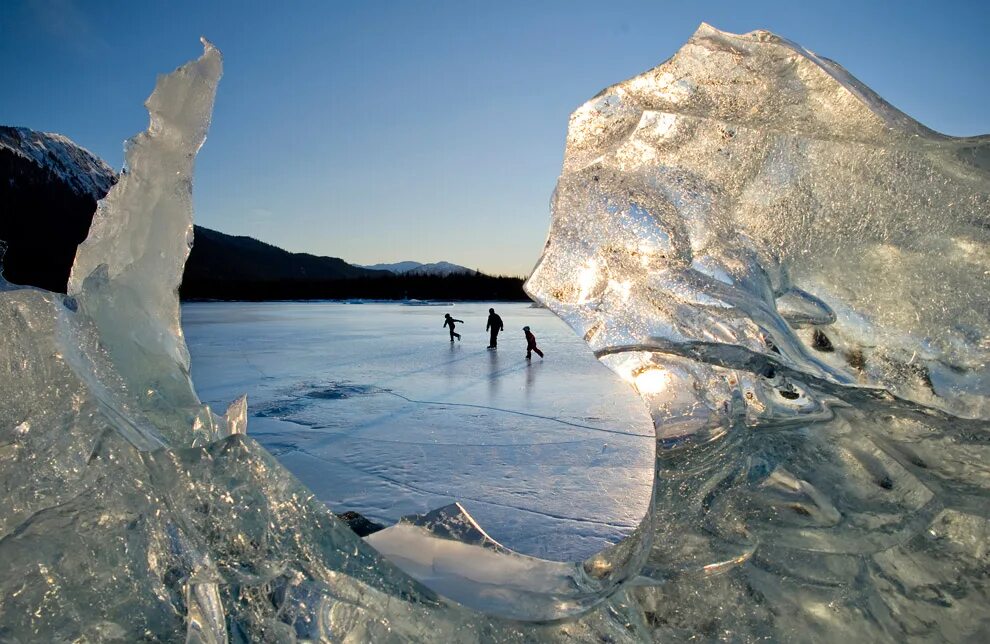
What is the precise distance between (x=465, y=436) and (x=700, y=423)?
158 inches

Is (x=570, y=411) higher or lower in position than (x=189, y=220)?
lower

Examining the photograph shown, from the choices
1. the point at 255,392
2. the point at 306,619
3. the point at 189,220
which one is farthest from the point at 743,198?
the point at 255,392

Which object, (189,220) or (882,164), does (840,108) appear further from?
(189,220)

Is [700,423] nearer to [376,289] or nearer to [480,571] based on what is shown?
[480,571]

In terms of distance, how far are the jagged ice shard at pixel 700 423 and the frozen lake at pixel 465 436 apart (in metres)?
1.51

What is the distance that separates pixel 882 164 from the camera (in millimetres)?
1323

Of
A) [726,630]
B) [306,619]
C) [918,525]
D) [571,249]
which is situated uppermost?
[571,249]

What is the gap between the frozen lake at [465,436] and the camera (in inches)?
136

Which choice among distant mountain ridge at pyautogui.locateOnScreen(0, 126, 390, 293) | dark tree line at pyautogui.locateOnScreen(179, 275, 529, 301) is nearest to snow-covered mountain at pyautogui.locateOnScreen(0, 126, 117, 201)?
distant mountain ridge at pyautogui.locateOnScreen(0, 126, 390, 293)

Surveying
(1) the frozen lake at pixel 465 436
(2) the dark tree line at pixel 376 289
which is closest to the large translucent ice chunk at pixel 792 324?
(1) the frozen lake at pixel 465 436

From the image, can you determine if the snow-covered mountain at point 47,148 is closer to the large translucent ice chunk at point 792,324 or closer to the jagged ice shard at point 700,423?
the jagged ice shard at point 700,423

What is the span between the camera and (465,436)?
5.33m

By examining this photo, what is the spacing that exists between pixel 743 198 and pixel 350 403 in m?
5.99

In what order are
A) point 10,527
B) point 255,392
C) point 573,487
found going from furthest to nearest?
1. point 255,392
2. point 573,487
3. point 10,527
